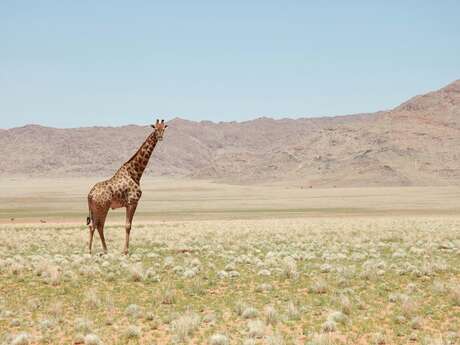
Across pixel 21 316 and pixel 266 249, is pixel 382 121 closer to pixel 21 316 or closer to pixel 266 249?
pixel 266 249

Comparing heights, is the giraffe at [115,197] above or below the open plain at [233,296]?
above

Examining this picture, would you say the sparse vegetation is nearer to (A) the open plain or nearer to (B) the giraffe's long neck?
(A) the open plain

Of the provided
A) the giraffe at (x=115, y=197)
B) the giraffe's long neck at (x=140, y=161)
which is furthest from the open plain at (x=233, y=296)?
the giraffe's long neck at (x=140, y=161)

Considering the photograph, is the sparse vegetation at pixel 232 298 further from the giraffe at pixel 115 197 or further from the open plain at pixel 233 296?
the giraffe at pixel 115 197

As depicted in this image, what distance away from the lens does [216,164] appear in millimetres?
164125

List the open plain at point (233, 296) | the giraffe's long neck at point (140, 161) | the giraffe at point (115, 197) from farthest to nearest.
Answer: the giraffe's long neck at point (140, 161) < the giraffe at point (115, 197) < the open plain at point (233, 296)

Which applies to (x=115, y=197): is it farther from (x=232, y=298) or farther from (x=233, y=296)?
(x=232, y=298)

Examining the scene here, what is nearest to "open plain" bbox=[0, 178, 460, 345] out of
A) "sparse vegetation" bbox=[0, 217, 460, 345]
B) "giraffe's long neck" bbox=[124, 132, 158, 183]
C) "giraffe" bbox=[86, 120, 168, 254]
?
"sparse vegetation" bbox=[0, 217, 460, 345]

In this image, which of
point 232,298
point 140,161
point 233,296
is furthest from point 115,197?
point 232,298

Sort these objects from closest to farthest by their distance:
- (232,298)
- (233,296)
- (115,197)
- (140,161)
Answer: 1. (232,298)
2. (233,296)
3. (115,197)
4. (140,161)

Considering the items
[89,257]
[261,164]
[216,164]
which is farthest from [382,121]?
[89,257]

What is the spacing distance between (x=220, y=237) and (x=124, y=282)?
42.7ft

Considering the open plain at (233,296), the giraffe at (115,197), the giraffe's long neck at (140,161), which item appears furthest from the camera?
the giraffe's long neck at (140,161)

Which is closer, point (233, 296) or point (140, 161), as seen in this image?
point (233, 296)
